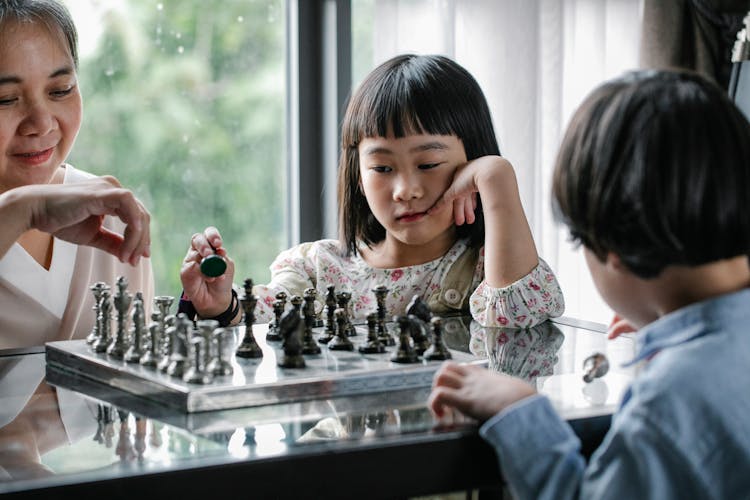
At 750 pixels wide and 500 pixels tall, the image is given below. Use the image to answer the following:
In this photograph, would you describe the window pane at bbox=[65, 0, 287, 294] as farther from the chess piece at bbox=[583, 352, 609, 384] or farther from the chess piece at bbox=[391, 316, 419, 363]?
the chess piece at bbox=[583, 352, 609, 384]

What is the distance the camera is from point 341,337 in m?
1.21

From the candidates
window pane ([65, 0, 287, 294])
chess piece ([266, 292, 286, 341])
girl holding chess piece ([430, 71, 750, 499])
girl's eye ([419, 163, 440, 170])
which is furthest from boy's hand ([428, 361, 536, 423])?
window pane ([65, 0, 287, 294])

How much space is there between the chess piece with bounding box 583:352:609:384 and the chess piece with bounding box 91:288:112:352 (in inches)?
21.4

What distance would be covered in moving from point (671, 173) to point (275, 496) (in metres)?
0.44

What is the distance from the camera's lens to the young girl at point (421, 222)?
5.37 ft

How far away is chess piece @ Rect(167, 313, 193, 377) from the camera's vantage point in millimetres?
1014

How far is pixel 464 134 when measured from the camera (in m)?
1.84

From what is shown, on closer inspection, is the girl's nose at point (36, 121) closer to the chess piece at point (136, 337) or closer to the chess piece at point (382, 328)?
the chess piece at point (136, 337)

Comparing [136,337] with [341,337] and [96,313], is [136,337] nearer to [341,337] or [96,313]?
[96,313]

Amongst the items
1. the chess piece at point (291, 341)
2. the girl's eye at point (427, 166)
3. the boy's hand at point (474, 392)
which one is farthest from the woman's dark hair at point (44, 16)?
the boy's hand at point (474, 392)

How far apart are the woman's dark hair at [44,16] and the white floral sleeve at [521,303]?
82 cm

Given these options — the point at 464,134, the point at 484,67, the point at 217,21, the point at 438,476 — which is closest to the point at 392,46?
the point at 484,67

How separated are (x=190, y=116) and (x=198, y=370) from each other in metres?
1.88

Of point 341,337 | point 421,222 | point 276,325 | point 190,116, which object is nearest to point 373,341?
point 341,337
